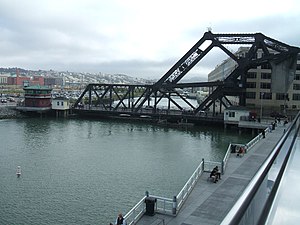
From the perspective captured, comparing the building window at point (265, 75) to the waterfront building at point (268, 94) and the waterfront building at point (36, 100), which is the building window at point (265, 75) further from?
the waterfront building at point (36, 100)

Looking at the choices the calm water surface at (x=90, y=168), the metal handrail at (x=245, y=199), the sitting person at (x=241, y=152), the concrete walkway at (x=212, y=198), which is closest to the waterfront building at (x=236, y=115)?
the calm water surface at (x=90, y=168)

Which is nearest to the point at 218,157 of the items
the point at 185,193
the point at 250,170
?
the point at 250,170

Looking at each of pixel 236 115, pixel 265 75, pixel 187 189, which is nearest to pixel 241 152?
pixel 187 189

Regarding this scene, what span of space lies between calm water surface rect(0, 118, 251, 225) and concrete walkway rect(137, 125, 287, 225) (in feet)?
11.0

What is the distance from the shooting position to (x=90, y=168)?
23938mm

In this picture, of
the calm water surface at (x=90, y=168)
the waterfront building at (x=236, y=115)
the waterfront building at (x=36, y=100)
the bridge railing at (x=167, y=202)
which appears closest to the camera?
the bridge railing at (x=167, y=202)

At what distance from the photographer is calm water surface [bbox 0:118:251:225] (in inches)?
630

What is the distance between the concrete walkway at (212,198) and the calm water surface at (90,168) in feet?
11.0

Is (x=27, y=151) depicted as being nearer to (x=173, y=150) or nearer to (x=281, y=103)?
(x=173, y=150)

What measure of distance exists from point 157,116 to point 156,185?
3619 centimetres

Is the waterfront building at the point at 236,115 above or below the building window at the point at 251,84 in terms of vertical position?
below

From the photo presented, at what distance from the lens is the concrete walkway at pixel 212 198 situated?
11591 mm

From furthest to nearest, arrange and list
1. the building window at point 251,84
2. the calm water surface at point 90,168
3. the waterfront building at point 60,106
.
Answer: the waterfront building at point 60,106, the building window at point 251,84, the calm water surface at point 90,168

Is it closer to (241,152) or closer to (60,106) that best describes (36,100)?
(60,106)
